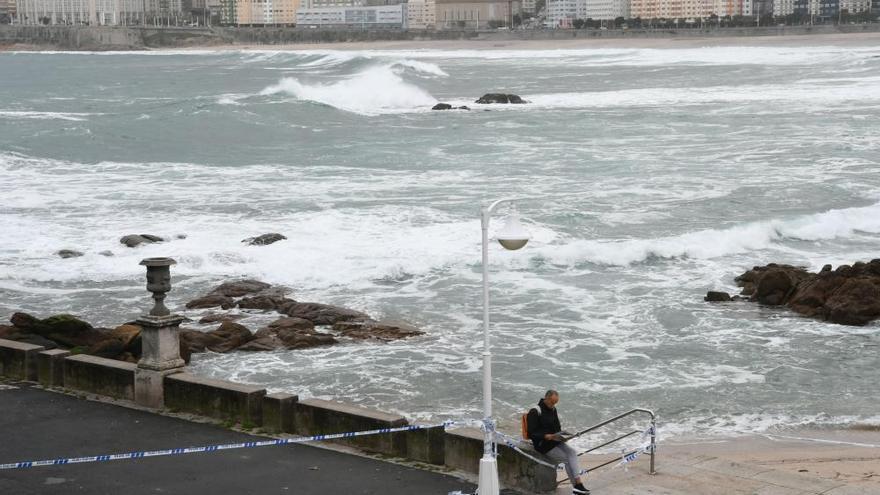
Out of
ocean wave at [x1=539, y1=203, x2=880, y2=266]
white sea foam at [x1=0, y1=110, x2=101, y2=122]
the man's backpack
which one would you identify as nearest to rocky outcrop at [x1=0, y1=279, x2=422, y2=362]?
ocean wave at [x1=539, y1=203, x2=880, y2=266]

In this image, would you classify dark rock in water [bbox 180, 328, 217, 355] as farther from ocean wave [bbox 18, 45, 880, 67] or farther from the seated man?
ocean wave [bbox 18, 45, 880, 67]

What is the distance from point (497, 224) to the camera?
98.8 feet

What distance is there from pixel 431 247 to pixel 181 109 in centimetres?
4632

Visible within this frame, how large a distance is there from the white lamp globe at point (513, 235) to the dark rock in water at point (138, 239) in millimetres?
19440

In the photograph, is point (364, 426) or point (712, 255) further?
point (712, 255)

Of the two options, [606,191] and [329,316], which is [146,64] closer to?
[606,191]

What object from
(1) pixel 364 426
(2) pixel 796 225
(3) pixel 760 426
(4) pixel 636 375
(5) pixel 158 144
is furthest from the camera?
(5) pixel 158 144

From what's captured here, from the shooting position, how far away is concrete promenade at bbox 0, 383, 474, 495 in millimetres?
11992

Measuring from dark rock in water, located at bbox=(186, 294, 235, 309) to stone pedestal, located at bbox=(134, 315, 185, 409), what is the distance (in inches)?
346

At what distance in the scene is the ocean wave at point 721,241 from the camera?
27625mm

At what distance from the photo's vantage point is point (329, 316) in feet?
72.8

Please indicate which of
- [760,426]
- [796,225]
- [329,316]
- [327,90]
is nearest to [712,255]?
[796,225]

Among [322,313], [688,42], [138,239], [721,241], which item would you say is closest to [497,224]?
[721,241]

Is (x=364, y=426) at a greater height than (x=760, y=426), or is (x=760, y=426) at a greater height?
(x=364, y=426)
